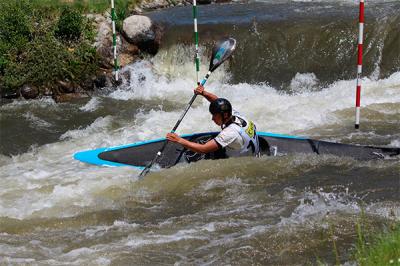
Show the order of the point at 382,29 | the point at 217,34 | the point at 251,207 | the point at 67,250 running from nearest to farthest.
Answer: the point at 67,250, the point at 251,207, the point at 382,29, the point at 217,34

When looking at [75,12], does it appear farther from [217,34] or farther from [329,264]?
[329,264]

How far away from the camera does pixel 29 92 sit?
908 cm

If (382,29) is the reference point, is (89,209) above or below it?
below

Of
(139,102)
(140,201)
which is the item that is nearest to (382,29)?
(139,102)

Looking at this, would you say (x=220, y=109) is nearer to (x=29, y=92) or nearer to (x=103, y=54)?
(x=29, y=92)

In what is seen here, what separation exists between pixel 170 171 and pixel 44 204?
1177mm

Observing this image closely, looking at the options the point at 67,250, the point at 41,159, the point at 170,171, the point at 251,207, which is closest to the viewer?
the point at 67,250

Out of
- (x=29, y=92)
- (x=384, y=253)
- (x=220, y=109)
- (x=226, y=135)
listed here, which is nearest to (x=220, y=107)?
(x=220, y=109)

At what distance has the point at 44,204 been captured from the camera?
5035 mm

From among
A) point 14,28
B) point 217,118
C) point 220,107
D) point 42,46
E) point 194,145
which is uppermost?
point 14,28

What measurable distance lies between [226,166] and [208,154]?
0.76 feet

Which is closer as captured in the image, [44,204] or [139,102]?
[44,204]

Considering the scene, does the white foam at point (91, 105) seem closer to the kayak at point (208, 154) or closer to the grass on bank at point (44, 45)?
the grass on bank at point (44, 45)

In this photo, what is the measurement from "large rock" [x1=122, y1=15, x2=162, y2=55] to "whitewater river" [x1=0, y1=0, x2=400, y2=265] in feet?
0.63
